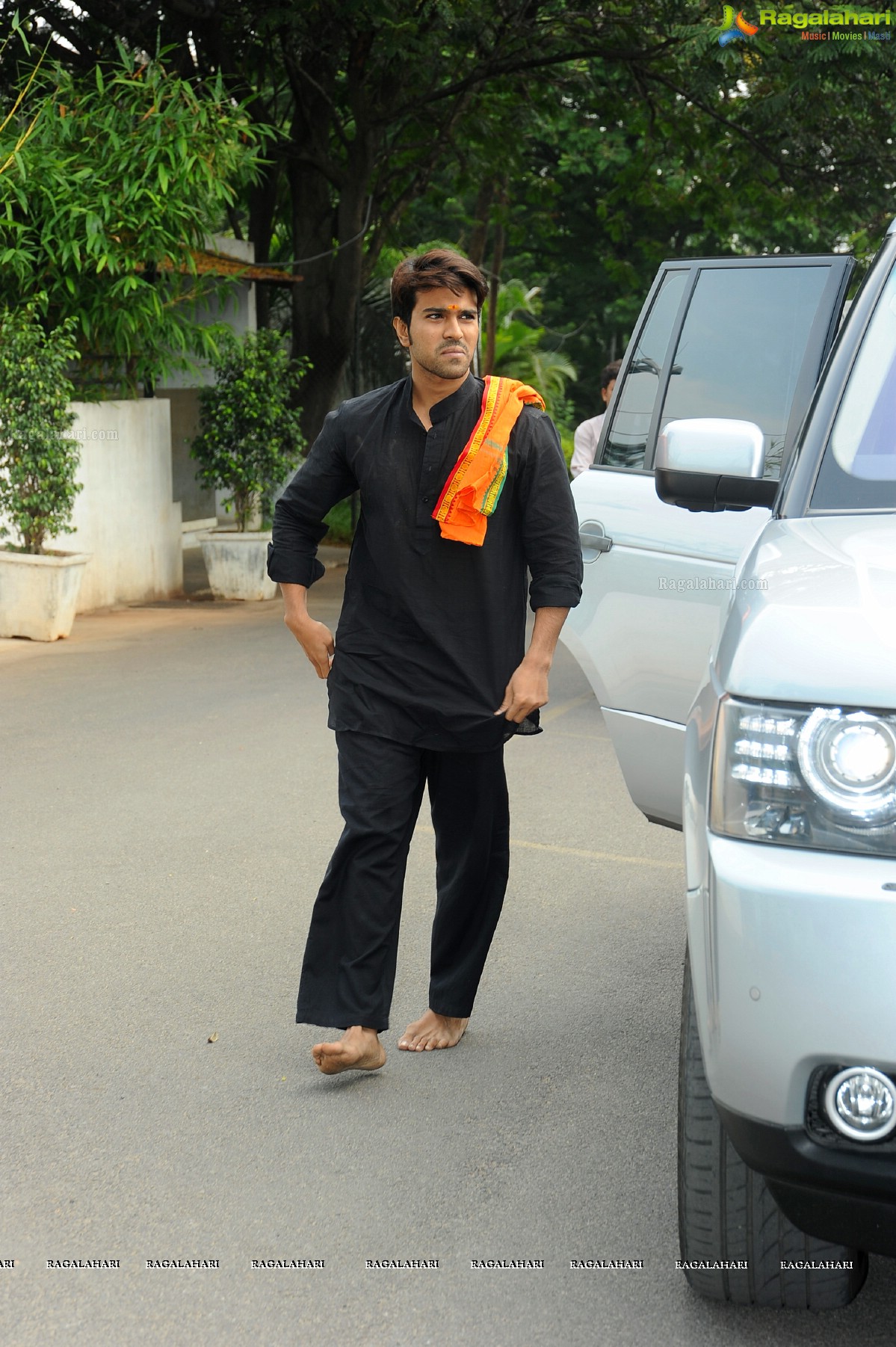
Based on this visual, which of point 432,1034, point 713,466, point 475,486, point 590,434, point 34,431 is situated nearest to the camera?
point 713,466

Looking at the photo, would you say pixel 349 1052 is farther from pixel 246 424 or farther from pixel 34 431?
pixel 246 424

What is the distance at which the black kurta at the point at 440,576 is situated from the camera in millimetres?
3438

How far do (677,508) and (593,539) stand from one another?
36 cm

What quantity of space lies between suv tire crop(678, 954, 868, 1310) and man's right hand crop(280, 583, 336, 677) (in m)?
1.45

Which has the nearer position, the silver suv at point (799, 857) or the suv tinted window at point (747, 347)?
the silver suv at point (799, 857)

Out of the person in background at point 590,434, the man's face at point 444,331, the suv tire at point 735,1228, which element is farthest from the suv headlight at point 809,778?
the person in background at point 590,434

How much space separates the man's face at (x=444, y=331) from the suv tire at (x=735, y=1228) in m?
1.58

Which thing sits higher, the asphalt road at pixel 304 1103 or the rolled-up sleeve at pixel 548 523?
the rolled-up sleeve at pixel 548 523

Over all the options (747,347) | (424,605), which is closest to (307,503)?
(424,605)

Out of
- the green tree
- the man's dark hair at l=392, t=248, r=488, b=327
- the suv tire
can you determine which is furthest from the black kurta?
the green tree

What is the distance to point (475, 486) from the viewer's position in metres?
3.38

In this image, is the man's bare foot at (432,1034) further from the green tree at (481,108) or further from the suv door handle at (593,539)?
the green tree at (481,108)

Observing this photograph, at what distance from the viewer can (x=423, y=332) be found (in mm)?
3439

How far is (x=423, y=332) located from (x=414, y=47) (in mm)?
10107
